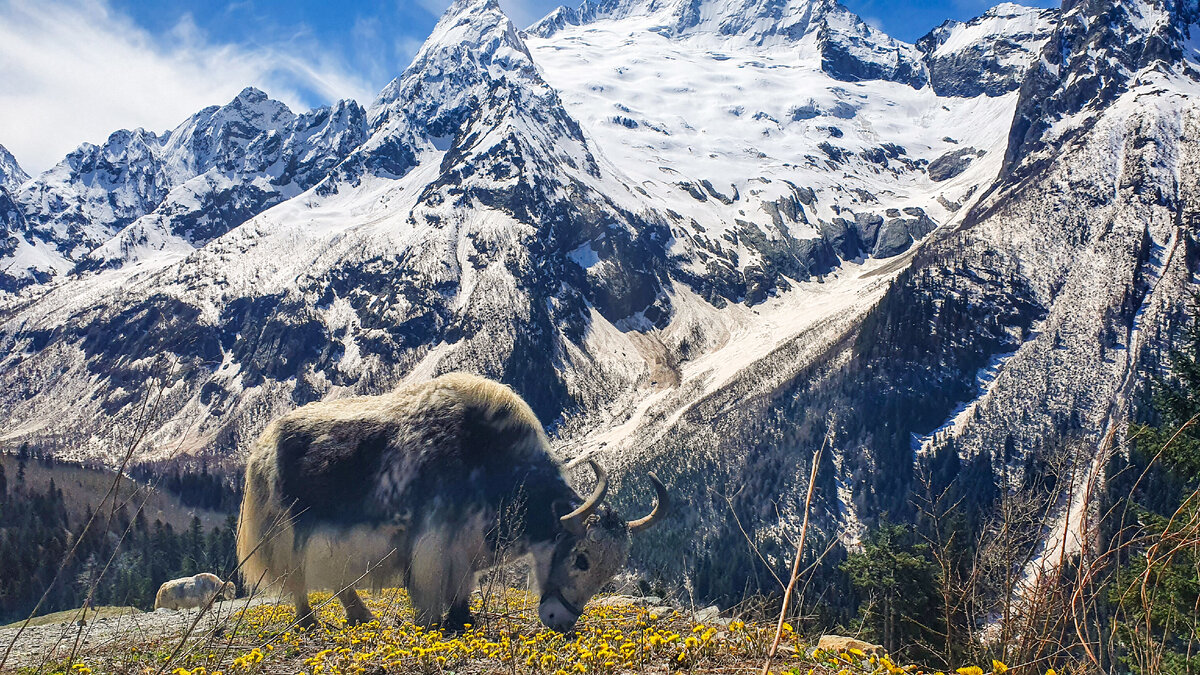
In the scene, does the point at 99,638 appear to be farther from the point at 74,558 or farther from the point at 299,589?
the point at 74,558

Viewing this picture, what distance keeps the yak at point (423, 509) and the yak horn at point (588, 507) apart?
0.02 meters

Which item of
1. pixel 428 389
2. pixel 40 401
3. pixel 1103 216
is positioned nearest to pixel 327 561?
pixel 428 389

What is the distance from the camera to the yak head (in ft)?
32.4

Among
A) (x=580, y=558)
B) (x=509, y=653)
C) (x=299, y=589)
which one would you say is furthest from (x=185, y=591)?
(x=509, y=653)

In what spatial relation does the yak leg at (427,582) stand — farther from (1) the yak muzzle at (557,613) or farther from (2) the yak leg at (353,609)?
(1) the yak muzzle at (557,613)

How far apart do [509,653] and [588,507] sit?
2.75 meters

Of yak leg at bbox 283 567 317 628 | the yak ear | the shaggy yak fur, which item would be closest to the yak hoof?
the yak ear

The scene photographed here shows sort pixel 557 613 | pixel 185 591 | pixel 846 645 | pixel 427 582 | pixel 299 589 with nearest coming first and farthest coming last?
pixel 846 645 → pixel 557 613 → pixel 427 582 → pixel 299 589 → pixel 185 591

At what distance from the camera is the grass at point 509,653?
6.54 m

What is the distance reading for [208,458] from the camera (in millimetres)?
161625

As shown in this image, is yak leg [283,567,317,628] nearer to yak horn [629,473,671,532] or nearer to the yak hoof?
the yak hoof

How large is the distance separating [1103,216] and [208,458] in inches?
8050

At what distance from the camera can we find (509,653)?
7.46m

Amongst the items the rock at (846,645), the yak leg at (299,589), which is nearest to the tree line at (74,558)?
the yak leg at (299,589)
